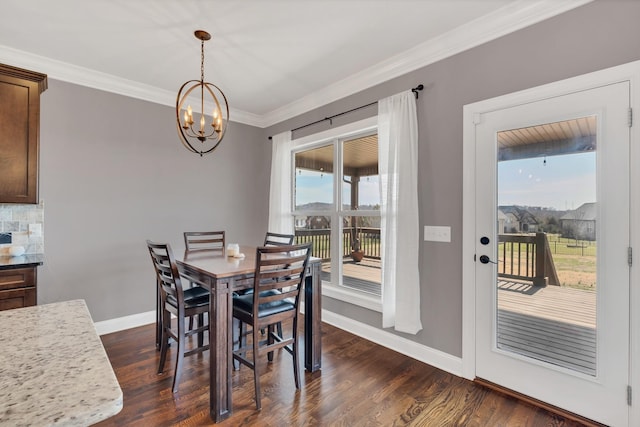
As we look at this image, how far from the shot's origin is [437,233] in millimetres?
2645

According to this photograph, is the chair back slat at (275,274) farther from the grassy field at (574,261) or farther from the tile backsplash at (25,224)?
the tile backsplash at (25,224)

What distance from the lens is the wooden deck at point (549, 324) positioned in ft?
6.43

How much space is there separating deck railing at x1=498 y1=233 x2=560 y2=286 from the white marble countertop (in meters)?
2.47

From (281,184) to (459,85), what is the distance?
250 cm

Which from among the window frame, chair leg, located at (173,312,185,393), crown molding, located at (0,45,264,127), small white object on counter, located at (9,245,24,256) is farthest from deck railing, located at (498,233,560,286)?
small white object on counter, located at (9,245,24,256)

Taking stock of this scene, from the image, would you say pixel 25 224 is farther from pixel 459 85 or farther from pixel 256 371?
pixel 459 85

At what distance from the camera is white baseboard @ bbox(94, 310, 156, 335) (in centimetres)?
328

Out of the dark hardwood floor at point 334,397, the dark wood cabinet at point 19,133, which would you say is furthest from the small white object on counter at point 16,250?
the dark hardwood floor at point 334,397

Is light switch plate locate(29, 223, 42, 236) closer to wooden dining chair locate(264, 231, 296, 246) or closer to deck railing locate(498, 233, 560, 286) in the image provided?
wooden dining chair locate(264, 231, 296, 246)

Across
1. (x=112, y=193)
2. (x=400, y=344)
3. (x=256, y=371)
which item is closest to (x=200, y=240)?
(x=112, y=193)

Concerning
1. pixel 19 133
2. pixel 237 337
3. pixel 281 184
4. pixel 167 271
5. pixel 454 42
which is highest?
pixel 454 42

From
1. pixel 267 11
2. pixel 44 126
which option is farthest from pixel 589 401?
pixel 44 126

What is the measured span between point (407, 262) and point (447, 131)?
1188 millimetres

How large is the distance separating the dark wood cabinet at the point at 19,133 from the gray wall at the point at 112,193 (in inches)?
16.0
